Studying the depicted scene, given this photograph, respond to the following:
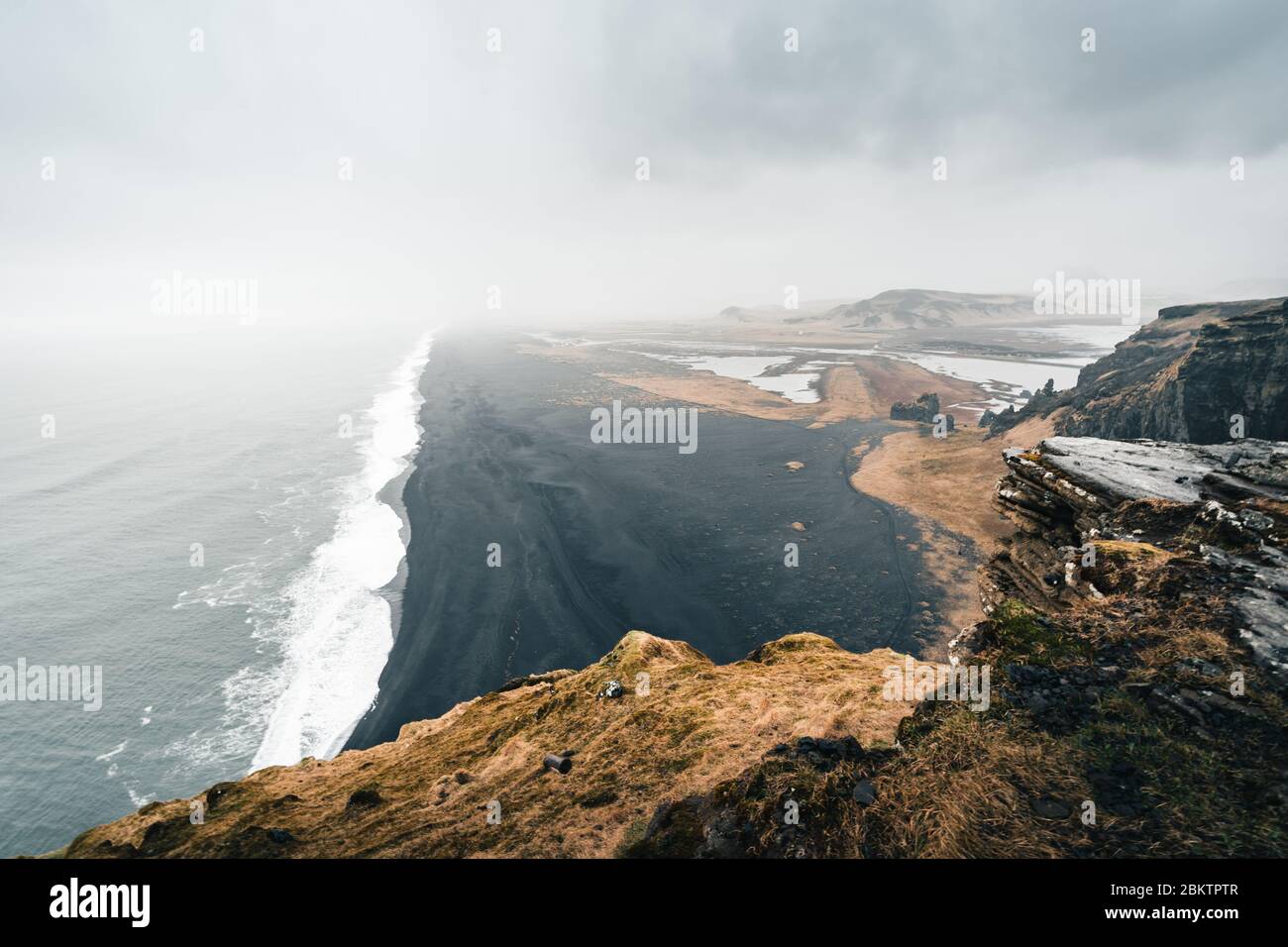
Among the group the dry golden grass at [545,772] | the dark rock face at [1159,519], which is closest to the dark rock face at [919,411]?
the dark rock face at [1159,519]

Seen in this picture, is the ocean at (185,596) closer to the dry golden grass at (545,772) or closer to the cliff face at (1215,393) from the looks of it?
the dry golden grass at (545,772)

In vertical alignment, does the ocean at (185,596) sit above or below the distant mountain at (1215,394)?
below

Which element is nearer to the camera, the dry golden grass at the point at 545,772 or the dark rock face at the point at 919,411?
the dry golden grass at the point at 545,772

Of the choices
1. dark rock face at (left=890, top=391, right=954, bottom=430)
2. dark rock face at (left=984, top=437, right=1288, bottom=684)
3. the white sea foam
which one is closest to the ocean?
the white sea foam

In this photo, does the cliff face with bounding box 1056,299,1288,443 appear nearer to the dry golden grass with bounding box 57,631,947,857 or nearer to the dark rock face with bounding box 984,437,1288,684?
the dark rock face with bounding box 984,437,1288,684

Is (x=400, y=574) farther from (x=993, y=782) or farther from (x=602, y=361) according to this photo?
(x=602, y=361)
